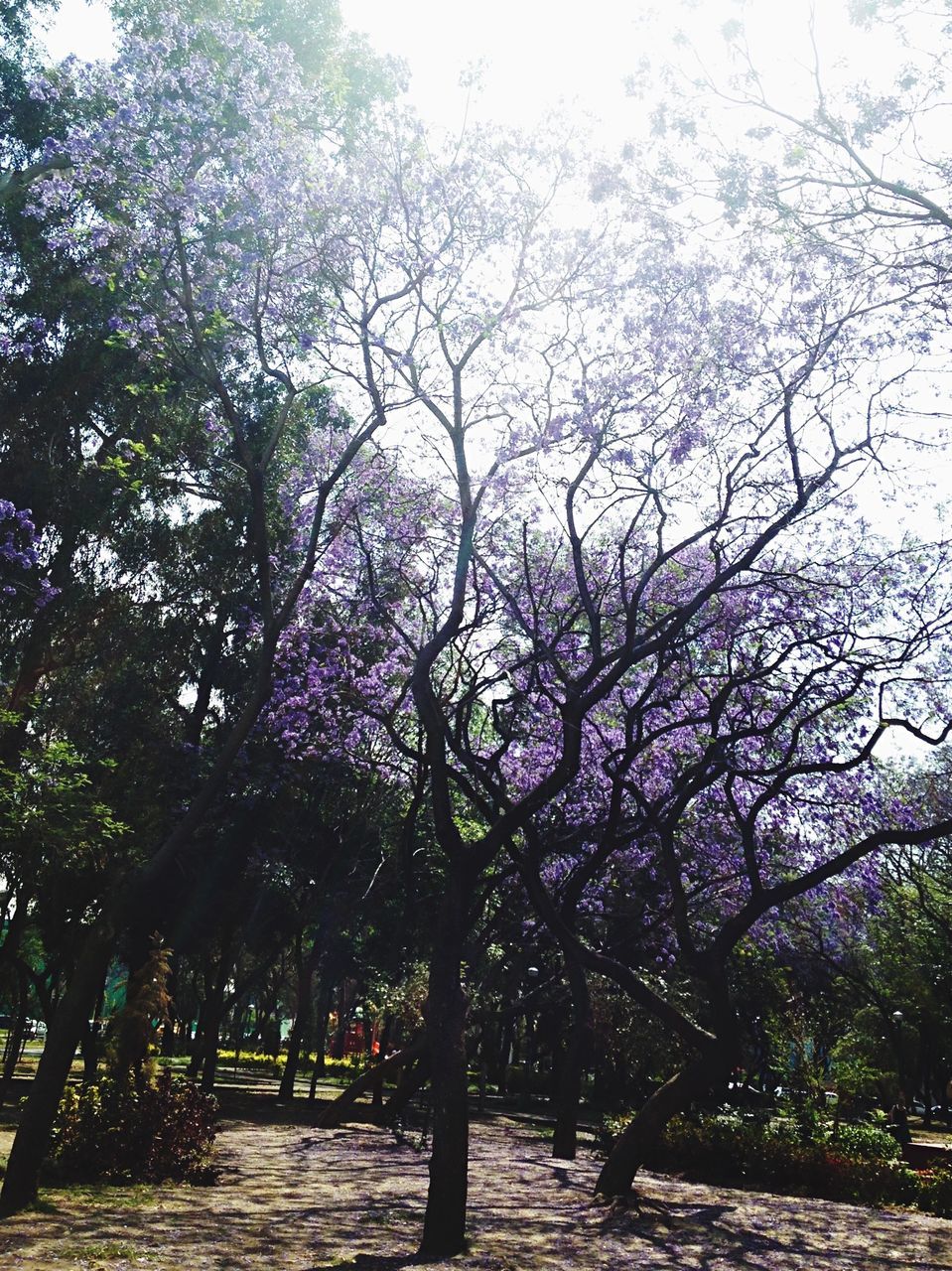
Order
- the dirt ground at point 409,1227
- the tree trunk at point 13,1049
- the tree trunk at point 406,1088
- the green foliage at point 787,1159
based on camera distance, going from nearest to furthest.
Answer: the dirt ground at point 409,1227, the green foliage at point 787,1159, the tree trunk at point 406,1088, the tree trunk at point 13,1049

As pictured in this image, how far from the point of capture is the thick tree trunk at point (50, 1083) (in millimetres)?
9086

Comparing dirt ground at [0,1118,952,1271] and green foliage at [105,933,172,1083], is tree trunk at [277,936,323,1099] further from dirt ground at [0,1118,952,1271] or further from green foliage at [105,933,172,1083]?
green foliage at [105,933,172,1083]

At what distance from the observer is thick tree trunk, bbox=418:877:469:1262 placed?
29.4ft

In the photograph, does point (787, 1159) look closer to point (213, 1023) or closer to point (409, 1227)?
point (409, 1227)

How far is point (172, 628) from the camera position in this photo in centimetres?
1970

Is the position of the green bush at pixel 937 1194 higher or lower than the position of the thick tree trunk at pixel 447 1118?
lower

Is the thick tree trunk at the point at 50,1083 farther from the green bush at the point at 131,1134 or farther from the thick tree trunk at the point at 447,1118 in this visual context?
the thick tree trunk at the point at 447,1118

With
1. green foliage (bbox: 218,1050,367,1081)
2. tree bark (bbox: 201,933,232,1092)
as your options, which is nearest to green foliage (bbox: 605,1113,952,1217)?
tree bark (bbox: 201,933,232,1092)

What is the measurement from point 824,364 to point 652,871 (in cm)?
981

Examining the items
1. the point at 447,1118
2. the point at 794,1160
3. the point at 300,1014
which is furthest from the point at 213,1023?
the point at 447,1118

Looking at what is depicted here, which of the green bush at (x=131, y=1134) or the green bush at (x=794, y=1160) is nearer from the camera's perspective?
the green bush at (x=131, y=1134)

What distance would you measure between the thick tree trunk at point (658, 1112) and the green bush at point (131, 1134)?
15.1 feet

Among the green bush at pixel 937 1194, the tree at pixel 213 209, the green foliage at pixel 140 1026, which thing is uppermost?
the tree at pixel 213 209

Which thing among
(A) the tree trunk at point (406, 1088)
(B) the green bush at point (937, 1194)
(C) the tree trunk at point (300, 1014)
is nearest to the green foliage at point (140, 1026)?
(A) the tree trunk at point (406, 1088)
